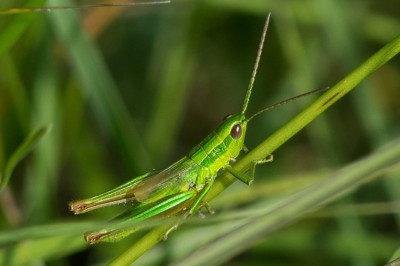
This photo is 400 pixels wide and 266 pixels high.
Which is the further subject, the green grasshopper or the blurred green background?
the blurred green background

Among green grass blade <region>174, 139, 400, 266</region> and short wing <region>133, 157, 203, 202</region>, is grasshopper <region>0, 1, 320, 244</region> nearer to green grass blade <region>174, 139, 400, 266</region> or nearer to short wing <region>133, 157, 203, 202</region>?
short wing <region>133, 157, 203, 202</region>

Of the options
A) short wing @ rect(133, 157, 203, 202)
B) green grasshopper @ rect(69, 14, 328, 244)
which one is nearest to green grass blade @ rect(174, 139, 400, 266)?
green grasshopper @ rect(69, 14, 328, 244)

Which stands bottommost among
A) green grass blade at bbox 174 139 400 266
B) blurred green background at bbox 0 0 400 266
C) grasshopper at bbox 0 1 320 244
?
green grass blade at bbox 174 139 400 266

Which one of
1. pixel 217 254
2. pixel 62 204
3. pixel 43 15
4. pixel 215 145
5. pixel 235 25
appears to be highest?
pixel 235 25

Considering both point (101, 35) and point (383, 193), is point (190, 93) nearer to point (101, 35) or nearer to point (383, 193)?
point (101, 35)

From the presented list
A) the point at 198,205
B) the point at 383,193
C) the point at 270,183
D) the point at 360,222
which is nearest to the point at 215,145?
the point at 198,205

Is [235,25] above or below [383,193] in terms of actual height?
above

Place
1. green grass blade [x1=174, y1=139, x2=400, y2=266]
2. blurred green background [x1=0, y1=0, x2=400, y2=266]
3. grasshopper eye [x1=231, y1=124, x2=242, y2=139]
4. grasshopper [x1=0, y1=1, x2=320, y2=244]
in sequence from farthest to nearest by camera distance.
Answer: blurred green background [x1=0, y1=0, x2=400, y2=266] → grasshopper eye [x1=231, y1=124, x2=242, y2=139] → grasshopper [x1=0, y1=1, x2=320, y2=244] → green grass blade [x1=174, y1=139, x2=400, y2=266]
